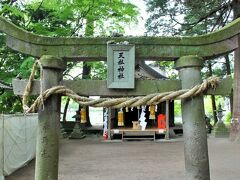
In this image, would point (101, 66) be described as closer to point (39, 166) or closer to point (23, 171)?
point (23, 171)

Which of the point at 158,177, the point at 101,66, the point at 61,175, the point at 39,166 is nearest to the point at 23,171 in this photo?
the point at 61,175

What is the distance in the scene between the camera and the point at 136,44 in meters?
4.64

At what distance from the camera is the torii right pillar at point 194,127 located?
438 centimetres

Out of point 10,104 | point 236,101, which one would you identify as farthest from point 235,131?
point 10,104

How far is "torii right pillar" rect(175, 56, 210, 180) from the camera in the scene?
4.38m

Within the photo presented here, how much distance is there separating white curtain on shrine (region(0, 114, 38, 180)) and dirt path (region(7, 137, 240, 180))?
1.04 feet

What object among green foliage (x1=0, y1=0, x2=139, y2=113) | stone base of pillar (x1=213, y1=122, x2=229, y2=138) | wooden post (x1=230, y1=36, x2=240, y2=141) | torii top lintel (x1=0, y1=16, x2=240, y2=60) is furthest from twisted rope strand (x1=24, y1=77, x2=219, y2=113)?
stone base of pillar (x1=213, y1=122, x2=229, y2=138)

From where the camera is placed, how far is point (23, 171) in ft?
32.2

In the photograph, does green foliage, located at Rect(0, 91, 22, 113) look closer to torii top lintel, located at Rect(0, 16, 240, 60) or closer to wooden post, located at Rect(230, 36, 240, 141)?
wooden post, located at Rect(230, 36, 240, 141)

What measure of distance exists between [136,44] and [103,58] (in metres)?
0.49

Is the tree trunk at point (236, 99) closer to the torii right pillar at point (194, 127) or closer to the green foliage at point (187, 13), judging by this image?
the green foliage at point (187, 13)

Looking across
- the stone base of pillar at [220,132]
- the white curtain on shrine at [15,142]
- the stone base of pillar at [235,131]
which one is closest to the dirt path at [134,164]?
the white curtain on shrine at [15,142]

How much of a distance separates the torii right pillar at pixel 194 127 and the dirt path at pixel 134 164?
4.18 metres

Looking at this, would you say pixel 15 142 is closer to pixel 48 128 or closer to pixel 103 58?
pixel 48 128
